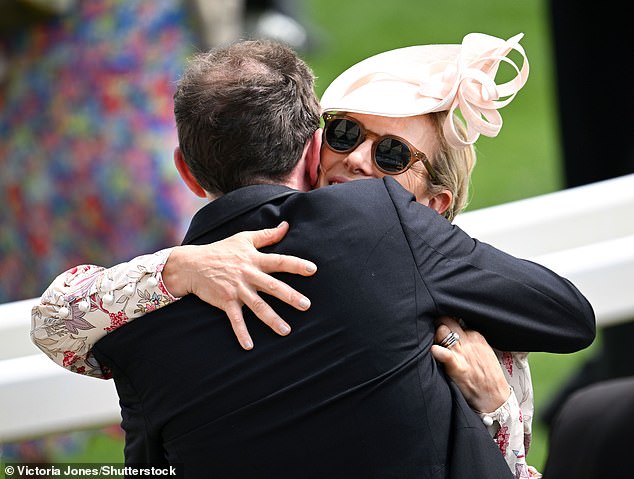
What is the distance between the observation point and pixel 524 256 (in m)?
2.37

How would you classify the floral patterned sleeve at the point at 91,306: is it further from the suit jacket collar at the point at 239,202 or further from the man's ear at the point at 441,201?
the man's ear at the point at 441,201

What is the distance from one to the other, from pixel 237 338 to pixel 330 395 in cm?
16

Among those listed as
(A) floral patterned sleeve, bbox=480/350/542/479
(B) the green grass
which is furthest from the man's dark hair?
(B) the green grass

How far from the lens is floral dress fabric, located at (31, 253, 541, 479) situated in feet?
6.34

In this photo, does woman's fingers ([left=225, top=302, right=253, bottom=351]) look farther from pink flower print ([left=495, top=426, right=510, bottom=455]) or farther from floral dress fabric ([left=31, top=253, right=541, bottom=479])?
pink flower print ([left=495, top=426, right=510, bottom=455])

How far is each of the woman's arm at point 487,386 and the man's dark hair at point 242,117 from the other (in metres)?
0.37

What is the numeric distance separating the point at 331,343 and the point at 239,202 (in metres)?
0.26

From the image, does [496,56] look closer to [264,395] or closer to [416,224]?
[416,224]

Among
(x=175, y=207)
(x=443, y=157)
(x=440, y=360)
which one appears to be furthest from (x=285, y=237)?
(x=175, y=207)

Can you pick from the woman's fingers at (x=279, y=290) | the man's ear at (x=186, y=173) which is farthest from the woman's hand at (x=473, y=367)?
the man's ear at (x=186, y=173)

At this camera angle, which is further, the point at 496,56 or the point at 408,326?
the point at 496,56

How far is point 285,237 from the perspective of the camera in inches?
74.8

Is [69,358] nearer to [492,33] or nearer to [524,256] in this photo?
[524,256]

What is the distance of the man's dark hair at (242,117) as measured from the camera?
6.46 ft
